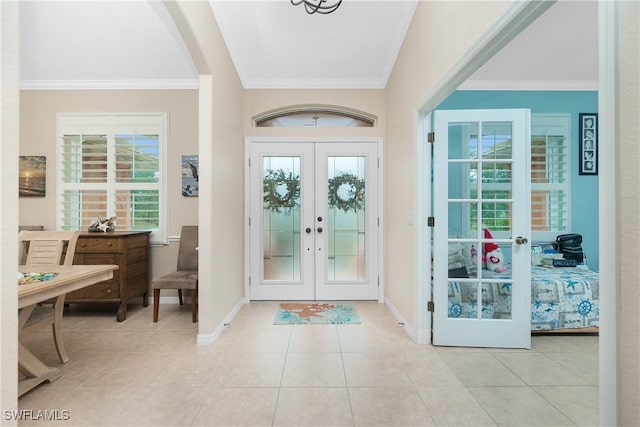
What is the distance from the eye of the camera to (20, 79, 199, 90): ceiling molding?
12.7ft

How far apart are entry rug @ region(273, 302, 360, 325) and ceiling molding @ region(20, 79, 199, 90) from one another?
306cm

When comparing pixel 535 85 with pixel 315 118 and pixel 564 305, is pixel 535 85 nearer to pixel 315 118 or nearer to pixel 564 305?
pixel 564 305

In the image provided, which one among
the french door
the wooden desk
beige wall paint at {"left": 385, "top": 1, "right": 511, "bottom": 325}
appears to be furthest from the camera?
the french door

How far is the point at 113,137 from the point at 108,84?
660 mm

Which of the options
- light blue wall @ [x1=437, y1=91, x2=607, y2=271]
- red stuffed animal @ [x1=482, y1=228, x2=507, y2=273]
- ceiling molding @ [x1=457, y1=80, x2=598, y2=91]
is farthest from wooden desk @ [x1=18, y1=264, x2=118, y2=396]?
ceiling molding @ [x1=457, y1=80, x2=598, y2=91]

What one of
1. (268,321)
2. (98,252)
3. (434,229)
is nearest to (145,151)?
(98,252)

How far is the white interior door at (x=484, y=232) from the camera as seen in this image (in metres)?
2.55

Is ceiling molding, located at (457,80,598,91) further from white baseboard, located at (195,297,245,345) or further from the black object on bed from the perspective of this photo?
white baseboard, located at (195,297,245,345)

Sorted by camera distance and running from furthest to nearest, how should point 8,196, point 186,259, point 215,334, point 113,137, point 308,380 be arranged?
point 113,137
point 186,259
point 215,334
point 308,380
point 8,196

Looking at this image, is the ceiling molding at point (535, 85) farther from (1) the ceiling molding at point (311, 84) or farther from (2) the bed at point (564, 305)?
(2) the bed at point (564, 305)

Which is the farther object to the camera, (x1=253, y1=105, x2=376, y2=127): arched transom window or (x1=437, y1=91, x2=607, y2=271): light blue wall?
(x1=253, y1=105, x2=376, y2=127): arched transom window

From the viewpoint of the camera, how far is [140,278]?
364cm

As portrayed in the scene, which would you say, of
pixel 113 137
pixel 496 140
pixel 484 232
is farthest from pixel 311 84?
pixel 484 232

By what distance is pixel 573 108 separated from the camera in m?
3.83
